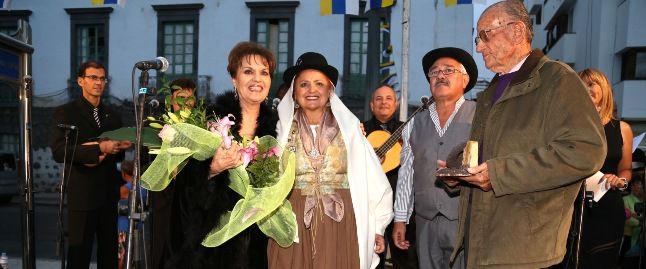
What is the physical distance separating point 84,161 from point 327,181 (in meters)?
2.15

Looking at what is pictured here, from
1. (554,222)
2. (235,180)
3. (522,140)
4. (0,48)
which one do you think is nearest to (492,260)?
(554,222)

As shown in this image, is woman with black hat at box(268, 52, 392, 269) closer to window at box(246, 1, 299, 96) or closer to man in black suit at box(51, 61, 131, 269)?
man in black suit at box(51, 61, 131, 269)

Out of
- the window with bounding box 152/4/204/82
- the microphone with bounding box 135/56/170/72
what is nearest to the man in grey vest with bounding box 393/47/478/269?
the microphone with bounding box 135/56/170/72

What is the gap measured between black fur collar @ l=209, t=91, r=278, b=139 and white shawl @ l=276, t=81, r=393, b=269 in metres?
0.09

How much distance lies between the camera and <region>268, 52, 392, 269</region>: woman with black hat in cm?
305

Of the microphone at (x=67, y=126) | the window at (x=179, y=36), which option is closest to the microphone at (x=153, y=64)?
the microphone at (x=67, y=126)

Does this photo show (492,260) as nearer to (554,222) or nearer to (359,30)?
(554,222)

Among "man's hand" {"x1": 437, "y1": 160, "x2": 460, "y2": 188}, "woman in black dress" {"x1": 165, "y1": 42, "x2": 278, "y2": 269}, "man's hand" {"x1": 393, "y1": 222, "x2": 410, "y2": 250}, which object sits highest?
"man's hand" {"x1": 437, "y1": 160, "x2": 460, "y2": 188}

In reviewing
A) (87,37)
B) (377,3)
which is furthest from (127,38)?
(377,3)

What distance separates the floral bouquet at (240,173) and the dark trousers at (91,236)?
2.05 meters

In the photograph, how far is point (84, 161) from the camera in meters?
4.12

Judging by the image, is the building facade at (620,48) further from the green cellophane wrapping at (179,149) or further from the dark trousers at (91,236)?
the green cellophane wrapping at (179,149)

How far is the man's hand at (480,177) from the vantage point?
2.04 metres

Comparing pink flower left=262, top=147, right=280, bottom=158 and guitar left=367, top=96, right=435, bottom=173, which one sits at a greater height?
pink flower left=262, top=147, right=280, bottom=158
